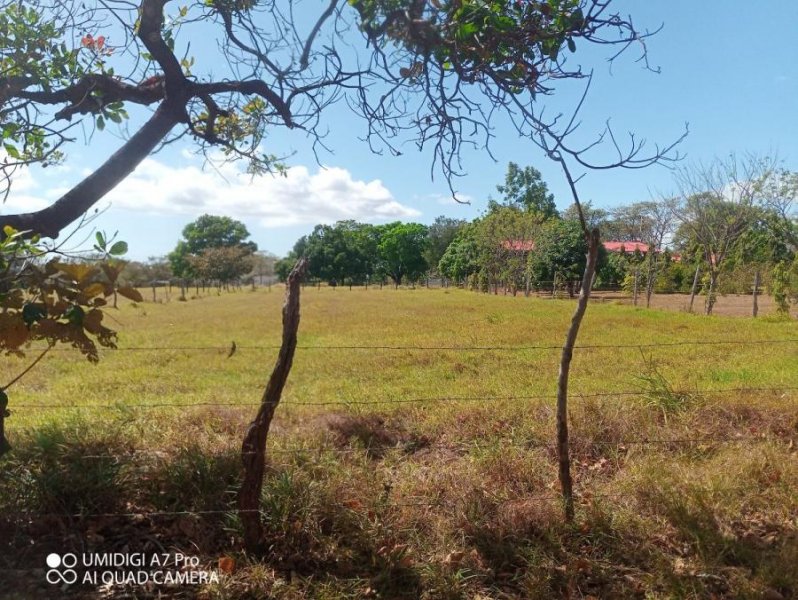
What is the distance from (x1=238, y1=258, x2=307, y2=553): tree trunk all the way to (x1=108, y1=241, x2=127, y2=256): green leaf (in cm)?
83

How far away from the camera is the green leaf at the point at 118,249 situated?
2.44 meters

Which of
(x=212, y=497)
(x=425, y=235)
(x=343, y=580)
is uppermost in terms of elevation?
(x=425, y=235)

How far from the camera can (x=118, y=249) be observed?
2.46 m

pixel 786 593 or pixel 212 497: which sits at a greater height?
pixel 212 497

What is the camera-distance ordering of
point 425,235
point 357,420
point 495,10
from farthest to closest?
point 425,235 < point 357,420 < point 495,10

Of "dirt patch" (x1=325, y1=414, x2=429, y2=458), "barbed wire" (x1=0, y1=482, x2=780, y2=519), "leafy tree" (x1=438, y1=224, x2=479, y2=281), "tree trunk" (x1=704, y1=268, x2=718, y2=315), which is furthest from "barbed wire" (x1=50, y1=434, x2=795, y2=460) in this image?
"leafy tree" (x1=438, y1=224, x2=479, y2=281)

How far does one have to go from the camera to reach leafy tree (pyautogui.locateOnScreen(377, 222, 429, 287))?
69.6 metres

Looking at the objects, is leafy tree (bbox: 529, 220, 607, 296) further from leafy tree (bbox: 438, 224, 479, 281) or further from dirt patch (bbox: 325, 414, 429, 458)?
dirt patch (bbox: 325, 414, 429, 458)

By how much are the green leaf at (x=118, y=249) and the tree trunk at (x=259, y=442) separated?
832 millimetres

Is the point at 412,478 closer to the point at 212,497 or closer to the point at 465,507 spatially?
the point at 465,507

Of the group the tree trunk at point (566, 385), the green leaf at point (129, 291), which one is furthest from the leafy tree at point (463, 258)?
the green leaf at point (129, 291)

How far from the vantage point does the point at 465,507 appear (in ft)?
11.2

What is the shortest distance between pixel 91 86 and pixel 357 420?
11.5 feet

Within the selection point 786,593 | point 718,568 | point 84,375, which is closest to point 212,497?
point 718,568
